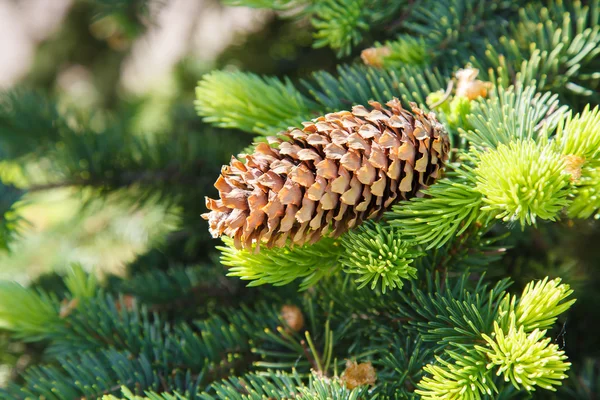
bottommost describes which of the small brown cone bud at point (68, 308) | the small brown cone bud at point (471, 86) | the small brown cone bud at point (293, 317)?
the small brown cone bud at point (68, 308)

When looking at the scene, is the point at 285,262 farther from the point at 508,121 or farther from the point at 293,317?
the point at 508,121

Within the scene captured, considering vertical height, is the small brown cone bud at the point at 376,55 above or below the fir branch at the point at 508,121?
above

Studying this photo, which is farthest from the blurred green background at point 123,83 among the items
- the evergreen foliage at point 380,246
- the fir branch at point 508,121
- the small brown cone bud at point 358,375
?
the fir branch at point 508,121

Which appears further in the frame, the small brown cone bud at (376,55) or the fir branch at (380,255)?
the small brown cone bud at (376,55)

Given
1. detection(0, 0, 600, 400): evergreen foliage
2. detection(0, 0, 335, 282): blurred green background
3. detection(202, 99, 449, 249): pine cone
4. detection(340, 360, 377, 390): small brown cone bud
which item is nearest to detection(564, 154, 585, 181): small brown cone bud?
detection(0, 0, 600, 400): evergreen foliage

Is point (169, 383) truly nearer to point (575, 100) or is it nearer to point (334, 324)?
point (334, 324)

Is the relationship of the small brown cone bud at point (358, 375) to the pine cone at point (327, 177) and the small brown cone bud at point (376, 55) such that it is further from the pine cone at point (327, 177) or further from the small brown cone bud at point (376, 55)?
the small brown cone bud at point (376, 55)
